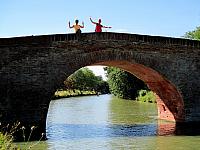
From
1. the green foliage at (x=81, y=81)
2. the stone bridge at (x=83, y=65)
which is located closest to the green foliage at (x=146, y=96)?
the stone bridge at (x=83, y=65)

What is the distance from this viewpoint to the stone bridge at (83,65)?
14945 mm

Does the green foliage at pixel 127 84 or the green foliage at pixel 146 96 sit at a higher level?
the green foliage at pixel 127 84

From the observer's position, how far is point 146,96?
4306cm

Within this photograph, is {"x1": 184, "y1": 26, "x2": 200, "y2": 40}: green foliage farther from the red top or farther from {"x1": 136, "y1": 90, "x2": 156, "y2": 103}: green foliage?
the red top

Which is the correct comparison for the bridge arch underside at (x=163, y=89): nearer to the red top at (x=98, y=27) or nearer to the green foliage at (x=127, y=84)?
the red top at (x=98, y=27)

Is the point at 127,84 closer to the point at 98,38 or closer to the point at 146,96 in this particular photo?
the point at 146,96

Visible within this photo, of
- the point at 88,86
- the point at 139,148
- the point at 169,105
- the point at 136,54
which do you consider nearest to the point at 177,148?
the point at 139,148

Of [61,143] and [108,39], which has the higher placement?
[108,39]

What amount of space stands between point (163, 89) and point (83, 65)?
16.6ft

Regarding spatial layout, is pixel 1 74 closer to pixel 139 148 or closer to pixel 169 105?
pixel 139 148

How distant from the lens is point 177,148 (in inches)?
514

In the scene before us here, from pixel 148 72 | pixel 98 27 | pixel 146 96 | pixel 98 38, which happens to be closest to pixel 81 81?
pixel 146 96

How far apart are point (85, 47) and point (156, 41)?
3532 mm

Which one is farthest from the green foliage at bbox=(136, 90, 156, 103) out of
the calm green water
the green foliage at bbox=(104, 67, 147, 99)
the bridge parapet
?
the bridge parapet
